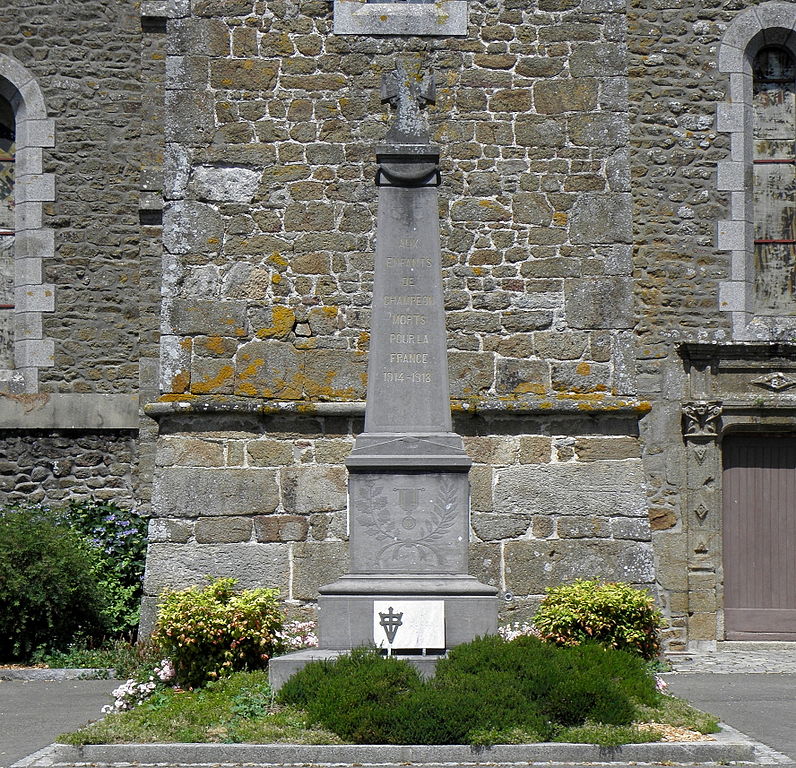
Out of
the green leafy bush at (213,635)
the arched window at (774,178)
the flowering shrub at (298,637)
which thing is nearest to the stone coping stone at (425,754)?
the green leafy bush at (213,635)

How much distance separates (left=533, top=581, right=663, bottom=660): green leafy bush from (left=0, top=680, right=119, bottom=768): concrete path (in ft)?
10.9

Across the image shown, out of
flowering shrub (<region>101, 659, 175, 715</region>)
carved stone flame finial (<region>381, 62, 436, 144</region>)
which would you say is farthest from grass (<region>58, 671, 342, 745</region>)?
carved stone flame finial (<region>381, 62, 436, 144</region>)

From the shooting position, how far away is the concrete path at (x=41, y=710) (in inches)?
300

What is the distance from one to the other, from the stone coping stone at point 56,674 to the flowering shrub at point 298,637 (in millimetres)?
1748

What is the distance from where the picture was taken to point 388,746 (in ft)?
22.4

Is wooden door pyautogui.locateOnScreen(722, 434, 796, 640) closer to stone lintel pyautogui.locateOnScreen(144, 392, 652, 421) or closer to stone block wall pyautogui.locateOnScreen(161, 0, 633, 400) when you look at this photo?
stone lintel pyautogui.locateOnScreen(144, 392, 652, 421)

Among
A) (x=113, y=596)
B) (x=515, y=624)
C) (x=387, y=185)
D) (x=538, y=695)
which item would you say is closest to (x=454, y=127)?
(x=387, y=185)

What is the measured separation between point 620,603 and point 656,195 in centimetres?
555

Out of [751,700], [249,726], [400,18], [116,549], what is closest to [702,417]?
[751,700]

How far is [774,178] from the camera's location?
14125 millimetres

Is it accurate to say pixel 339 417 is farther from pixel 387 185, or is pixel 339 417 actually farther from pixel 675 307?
pixel 675 307

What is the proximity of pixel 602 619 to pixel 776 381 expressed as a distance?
4.83 meters

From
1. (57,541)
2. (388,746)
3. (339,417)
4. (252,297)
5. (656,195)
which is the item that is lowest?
(388,746)

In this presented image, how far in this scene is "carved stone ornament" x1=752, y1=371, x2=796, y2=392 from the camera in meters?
13.4
